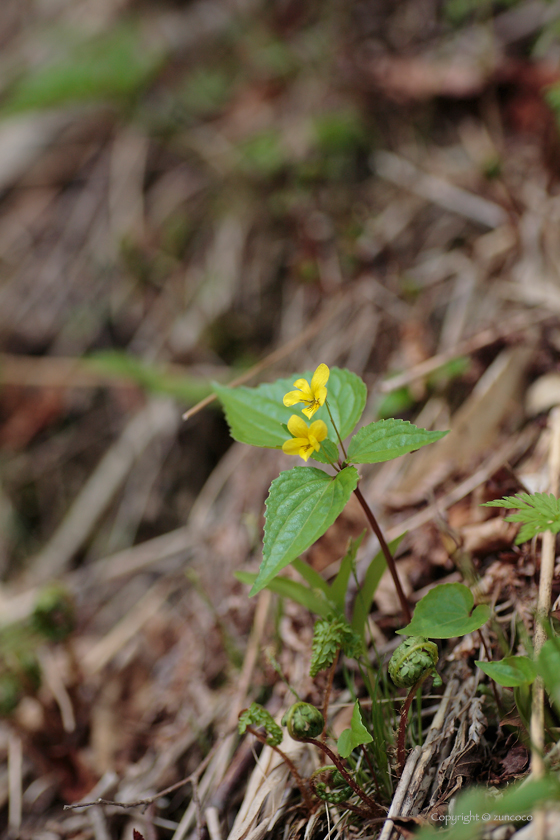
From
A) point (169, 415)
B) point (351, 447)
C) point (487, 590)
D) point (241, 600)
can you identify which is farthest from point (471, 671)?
point (169, 415)

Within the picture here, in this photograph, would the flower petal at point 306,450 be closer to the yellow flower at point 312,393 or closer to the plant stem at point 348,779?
the yellow flower at point 312,393

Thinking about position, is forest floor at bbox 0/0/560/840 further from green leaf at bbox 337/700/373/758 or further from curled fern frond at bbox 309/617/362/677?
curled fern frond at bbox 309/617/362/677

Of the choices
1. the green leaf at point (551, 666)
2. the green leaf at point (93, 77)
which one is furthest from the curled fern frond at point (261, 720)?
the green leaf at point (93, 77)

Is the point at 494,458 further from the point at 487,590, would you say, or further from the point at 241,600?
the point at 241,600

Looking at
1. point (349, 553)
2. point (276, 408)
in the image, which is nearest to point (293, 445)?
point (276, 408)

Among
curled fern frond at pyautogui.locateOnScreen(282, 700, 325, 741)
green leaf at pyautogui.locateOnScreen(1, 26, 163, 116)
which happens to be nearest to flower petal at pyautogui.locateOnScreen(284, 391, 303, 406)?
curled fern frond at pyautogui.locateOnScreen(282, 700, 325, 741)
